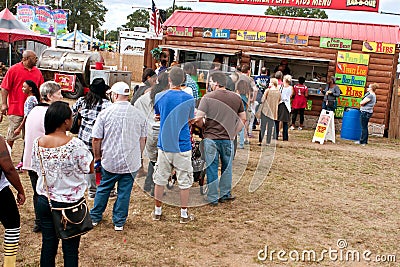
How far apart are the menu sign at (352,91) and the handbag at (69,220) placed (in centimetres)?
1242

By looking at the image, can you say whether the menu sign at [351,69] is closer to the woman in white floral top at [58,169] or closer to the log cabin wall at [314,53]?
the log cabin wall at [314,53]

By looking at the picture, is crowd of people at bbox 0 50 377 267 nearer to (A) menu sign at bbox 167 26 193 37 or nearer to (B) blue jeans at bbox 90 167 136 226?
(B) blue jeans at bbox 90 167 136 226

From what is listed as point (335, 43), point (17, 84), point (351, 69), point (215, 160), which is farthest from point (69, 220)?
point (335, 43)

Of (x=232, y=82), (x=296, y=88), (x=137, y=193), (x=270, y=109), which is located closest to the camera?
(x=137, y=193)

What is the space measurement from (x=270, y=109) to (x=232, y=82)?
3.21 m

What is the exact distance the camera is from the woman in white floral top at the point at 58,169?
3320 millimetres

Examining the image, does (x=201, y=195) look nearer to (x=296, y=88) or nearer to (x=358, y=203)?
(x=358, y=203)

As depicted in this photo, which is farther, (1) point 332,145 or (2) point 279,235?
(1) point 332,145

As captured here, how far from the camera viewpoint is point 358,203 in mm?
6629

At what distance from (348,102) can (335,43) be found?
191 cm

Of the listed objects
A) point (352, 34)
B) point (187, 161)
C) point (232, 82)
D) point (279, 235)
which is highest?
point (352, 34)

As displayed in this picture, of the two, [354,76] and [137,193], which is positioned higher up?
[354,76]

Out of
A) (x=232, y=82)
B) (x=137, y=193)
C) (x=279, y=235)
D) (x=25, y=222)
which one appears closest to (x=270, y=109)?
(x=232, y=82)

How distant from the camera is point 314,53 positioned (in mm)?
14797
